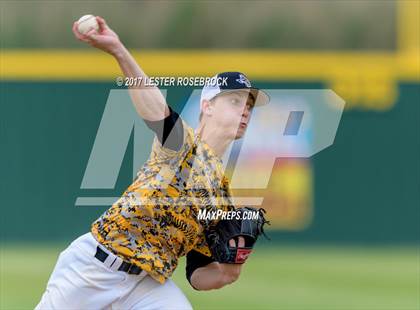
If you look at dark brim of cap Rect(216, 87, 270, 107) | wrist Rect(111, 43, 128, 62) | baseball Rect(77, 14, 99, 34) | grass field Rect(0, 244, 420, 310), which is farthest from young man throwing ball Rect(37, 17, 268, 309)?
grass field Rect(0, 244, 420, 310)

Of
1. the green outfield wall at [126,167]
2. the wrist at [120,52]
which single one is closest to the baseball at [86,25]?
the wrist at [120,52]

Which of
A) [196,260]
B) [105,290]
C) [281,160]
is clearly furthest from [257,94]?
[281,160]

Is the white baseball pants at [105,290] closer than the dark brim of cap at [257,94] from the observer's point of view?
Yes

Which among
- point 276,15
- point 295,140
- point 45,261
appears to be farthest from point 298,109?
point 45,261

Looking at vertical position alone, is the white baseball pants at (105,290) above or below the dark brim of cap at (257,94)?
below

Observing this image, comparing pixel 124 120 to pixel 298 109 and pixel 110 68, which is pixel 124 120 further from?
pixel 298 109

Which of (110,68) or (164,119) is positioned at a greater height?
(164,119)

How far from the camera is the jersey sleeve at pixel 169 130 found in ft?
12.1

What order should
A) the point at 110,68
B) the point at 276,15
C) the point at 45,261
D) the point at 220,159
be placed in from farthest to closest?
the point at 276,15, the point at 110,68, the point at 45,261, the point at 220,159

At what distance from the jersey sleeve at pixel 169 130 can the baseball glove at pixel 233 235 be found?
2.07 ft

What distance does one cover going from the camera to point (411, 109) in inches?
498

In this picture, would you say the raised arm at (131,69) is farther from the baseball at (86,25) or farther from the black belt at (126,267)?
the black belt at (126,267)

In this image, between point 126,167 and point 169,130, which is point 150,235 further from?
point 126,167

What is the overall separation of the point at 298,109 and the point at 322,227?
5.54 feet
